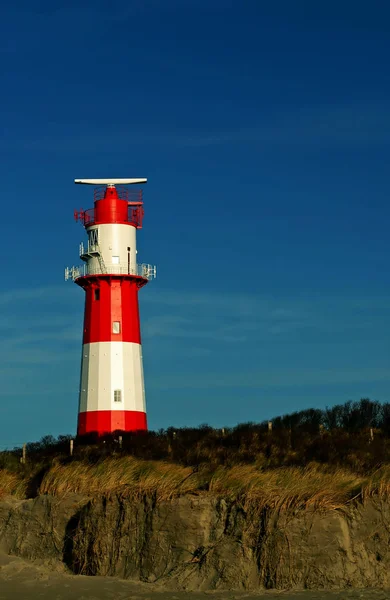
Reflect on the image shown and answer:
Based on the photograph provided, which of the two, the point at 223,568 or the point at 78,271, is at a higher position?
the point at 78,271

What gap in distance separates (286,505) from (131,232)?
20867 millimetres

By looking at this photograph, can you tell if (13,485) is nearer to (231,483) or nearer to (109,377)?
(231,483)

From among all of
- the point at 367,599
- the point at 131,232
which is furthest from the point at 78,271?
the point at 367,599

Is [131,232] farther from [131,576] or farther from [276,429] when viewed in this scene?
[131,576]

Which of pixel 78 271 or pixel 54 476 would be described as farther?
pixel 78 271

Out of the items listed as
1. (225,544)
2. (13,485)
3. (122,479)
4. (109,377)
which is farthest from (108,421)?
(225,544)

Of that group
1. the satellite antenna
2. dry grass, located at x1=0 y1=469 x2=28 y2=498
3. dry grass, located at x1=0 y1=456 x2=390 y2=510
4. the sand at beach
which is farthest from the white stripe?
the sand at beach

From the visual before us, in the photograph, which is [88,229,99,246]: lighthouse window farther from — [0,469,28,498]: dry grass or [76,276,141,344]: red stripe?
[0,469,28,498]: dry grass

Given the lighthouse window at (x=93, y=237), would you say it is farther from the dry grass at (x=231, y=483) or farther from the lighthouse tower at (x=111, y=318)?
the dry grass at (x=231, y=483)

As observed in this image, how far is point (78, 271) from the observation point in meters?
38.0

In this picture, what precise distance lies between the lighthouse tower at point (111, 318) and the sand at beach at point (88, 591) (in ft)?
52.8

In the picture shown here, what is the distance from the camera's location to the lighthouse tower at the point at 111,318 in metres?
36.2

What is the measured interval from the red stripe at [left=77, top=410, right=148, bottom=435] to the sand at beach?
15704 millimetres

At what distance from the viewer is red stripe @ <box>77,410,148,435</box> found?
35906 mm
